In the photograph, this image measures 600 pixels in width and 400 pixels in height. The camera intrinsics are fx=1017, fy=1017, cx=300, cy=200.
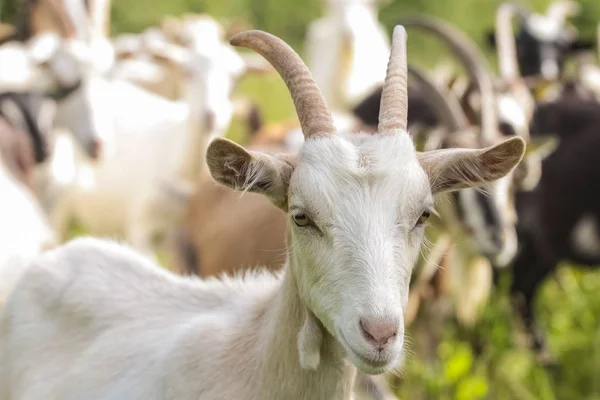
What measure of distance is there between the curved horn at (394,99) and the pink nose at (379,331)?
527 millimetres

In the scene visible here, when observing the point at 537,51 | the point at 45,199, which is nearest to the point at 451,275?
the point at 45,199

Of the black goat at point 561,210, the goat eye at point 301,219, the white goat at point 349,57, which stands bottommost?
the white goat at point 349,57

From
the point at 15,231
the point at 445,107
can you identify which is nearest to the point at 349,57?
the point at 445,107

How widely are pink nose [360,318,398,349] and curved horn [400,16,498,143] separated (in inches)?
118

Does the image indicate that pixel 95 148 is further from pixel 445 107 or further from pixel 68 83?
pixel 445 107

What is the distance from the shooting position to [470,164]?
249 cm

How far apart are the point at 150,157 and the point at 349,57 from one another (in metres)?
2.25

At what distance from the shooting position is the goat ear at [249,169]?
2.41 metres

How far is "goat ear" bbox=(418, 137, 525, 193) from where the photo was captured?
247 cm

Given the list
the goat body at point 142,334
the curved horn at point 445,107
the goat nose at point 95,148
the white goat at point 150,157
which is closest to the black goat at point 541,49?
the white goat at point 150,157

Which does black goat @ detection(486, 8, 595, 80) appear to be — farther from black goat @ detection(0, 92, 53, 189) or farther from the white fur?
the white fur

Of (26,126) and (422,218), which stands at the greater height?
(422,218)

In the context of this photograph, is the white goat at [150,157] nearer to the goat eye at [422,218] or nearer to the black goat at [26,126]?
the black goat at [26,126]

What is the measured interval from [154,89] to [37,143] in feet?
10.2
